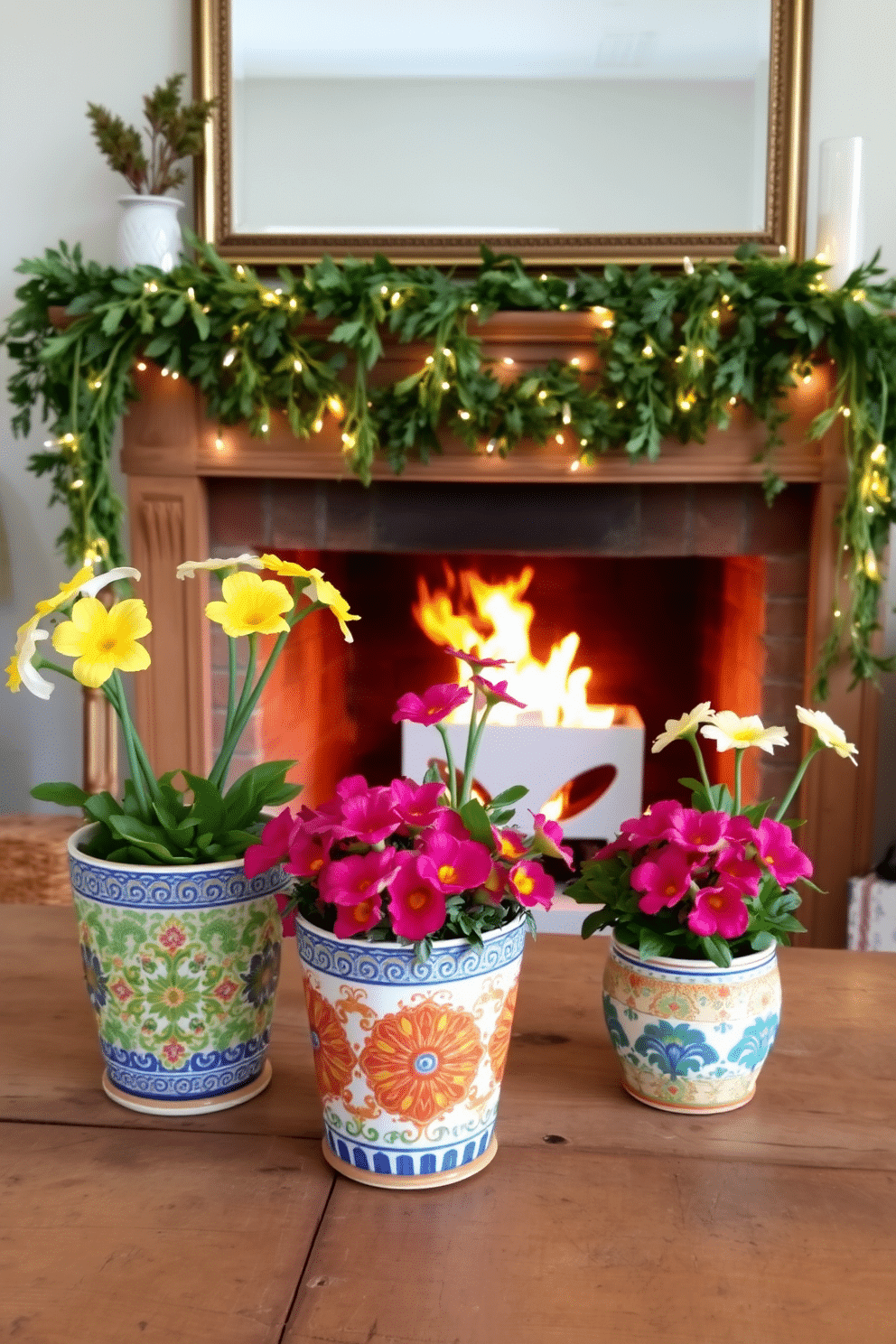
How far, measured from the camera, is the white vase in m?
2.18

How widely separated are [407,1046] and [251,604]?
A: 0.29 metres

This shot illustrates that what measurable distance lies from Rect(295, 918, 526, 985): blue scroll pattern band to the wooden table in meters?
0.13

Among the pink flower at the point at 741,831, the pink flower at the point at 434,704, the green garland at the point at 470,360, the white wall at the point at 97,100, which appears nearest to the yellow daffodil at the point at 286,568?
the pink flower at the point at 434,704

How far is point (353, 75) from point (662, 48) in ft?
1.94

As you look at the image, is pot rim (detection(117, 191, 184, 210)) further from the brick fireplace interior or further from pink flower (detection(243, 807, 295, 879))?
pink flower (detection(243, 807, 295, 879))

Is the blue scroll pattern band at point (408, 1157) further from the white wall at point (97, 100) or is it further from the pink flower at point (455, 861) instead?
the white wall at point (97, 100)

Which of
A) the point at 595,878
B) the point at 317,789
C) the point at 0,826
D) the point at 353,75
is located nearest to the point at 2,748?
the point at 0,826

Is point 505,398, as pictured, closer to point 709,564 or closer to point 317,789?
point 709,564

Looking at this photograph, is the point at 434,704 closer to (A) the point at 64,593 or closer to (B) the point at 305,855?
(B) the point at 305,855

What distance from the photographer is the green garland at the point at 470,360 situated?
2029 millimetres

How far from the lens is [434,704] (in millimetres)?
761

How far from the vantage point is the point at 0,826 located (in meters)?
2.29

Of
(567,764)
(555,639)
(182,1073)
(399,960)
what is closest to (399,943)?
(399,960)

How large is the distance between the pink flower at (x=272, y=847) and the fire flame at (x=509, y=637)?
1787mm
